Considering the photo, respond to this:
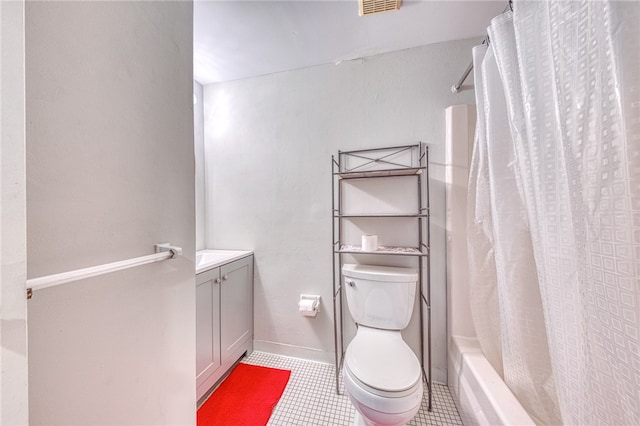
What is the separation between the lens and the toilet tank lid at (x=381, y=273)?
1.44 m

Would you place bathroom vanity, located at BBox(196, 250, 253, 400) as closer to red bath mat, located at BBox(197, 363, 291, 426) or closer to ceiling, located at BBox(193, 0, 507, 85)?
red bath mat, located at BBox(197, 363, 291, 426)

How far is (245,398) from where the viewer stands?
1.44m

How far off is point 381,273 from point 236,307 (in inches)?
40.5

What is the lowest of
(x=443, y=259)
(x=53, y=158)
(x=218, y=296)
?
(x=218, y=296)

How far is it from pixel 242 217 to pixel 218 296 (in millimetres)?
645

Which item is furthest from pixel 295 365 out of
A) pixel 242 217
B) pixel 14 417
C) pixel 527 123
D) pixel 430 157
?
pixel 527 123

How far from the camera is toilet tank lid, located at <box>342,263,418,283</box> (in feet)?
Answer: 4.73

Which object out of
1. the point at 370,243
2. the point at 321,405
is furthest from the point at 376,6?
the point at 321,405

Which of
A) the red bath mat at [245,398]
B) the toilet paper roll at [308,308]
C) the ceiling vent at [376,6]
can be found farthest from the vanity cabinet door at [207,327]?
the ceiling vent at [376,6]

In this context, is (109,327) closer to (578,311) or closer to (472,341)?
(578,311)

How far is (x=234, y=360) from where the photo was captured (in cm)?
168

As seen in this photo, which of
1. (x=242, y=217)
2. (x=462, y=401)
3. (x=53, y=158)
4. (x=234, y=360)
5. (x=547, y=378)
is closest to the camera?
(x=53, y=158)

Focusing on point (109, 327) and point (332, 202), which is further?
point (332, 202)

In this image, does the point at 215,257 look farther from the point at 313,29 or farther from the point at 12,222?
the point at 313,29
